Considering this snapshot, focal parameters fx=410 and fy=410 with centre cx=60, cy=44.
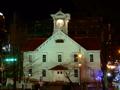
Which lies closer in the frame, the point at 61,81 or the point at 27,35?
the point at 61,81

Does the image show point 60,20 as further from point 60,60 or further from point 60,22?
point 60,60

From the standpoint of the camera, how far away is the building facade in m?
77.4

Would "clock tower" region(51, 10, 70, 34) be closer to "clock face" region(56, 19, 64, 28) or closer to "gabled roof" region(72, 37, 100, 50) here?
"clock face" region(56, 19, 64, 28)

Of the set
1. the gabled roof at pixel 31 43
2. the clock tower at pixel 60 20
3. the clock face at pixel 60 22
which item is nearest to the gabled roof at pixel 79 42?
the gabled roof at pixel 31 43

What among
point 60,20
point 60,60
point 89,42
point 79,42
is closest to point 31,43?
point 60,60

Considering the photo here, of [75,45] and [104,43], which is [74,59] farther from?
[104,43]

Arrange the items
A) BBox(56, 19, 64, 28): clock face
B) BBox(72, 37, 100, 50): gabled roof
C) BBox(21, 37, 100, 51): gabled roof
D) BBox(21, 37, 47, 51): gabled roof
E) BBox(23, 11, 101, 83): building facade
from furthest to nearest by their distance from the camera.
A: BBox(56, 19, 64, 28): clock face, BBox(21, 37, 47, 51): gabled roof, BBox(21, 37, 100, 51): gabled roof, BBox(72, 37, 100, 50): gabled roof, BBox(23, 11, 101, 83): building facade

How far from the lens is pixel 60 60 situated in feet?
258

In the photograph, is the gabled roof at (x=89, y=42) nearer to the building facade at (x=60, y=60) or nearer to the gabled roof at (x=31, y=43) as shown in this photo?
the building facade at (x=60, y=60)

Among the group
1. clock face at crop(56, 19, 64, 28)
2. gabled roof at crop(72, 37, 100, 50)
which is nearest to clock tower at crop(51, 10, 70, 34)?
clock face at crop(56, 19, 64, 28)

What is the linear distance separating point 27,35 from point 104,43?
157ft

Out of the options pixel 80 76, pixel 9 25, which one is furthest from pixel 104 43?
pixel 9 25

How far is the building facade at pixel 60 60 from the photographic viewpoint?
77375 mm

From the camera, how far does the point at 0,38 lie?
62969 millimetres
